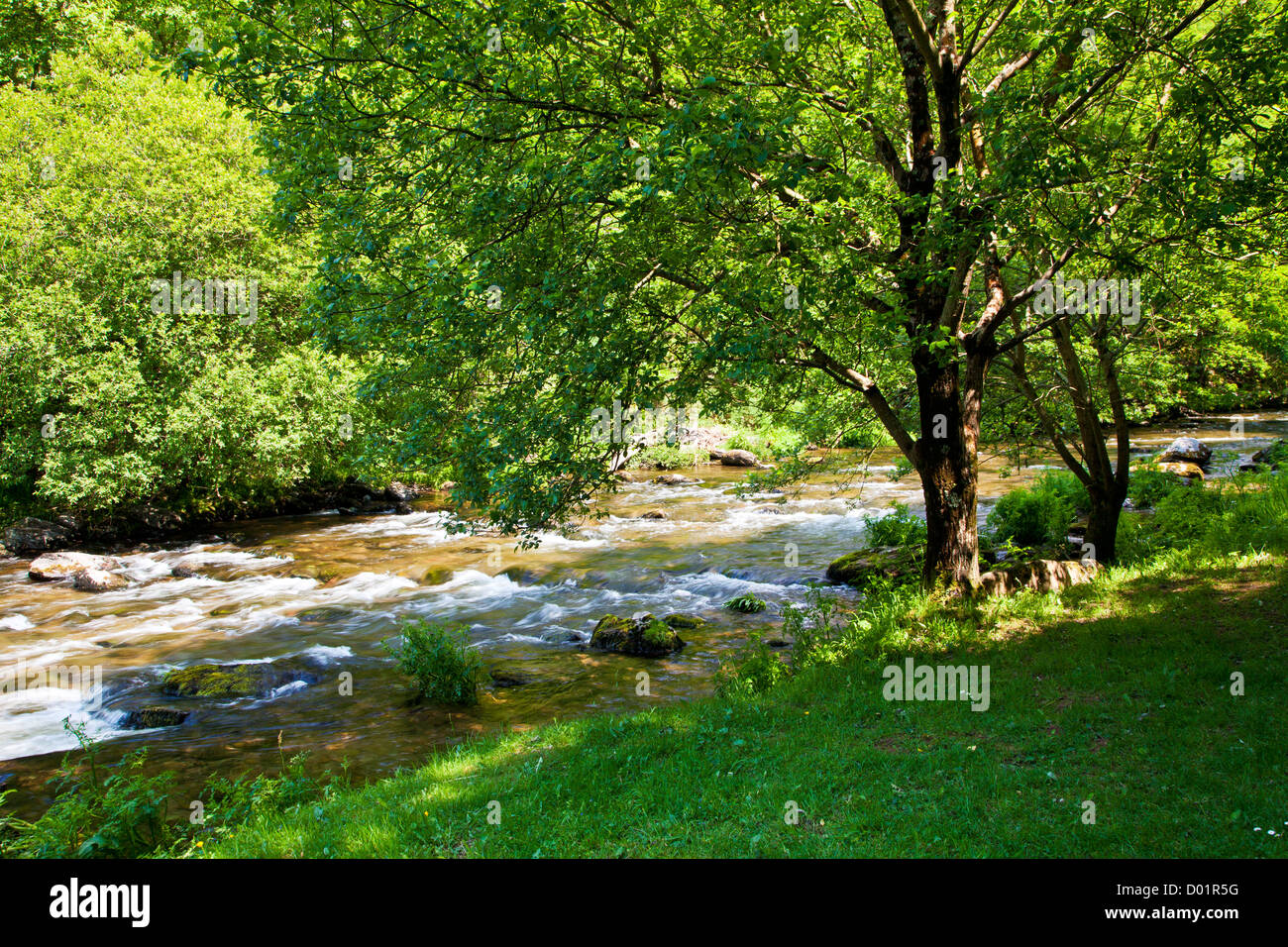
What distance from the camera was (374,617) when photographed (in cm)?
1558

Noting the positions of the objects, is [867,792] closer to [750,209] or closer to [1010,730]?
[1010,730]

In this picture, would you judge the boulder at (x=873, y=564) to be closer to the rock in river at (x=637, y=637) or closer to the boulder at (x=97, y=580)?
the rock in river at (x=637, y=637)

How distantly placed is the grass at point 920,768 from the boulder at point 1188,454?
17.8 m

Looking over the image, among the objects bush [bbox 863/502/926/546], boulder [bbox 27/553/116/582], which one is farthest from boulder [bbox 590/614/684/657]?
boulder [bbox 27/553/116/582]

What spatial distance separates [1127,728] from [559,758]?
4.91 meters

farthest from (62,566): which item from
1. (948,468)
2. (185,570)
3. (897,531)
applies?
(948,468)

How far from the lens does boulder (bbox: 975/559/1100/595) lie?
1024 centimetres

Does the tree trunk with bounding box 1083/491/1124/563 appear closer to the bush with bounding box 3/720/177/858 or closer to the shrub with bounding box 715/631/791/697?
the shrub with bounding box 715/631/791/697

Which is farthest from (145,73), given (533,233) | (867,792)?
(867,792)

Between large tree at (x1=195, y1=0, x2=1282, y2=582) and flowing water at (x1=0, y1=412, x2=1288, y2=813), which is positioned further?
flowing water at (x1=0, y1=412, x2=1288, y2=813)

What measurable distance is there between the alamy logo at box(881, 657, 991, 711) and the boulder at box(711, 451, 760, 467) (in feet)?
89.7

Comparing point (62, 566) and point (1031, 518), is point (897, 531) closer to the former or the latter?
point (1031, 518)
